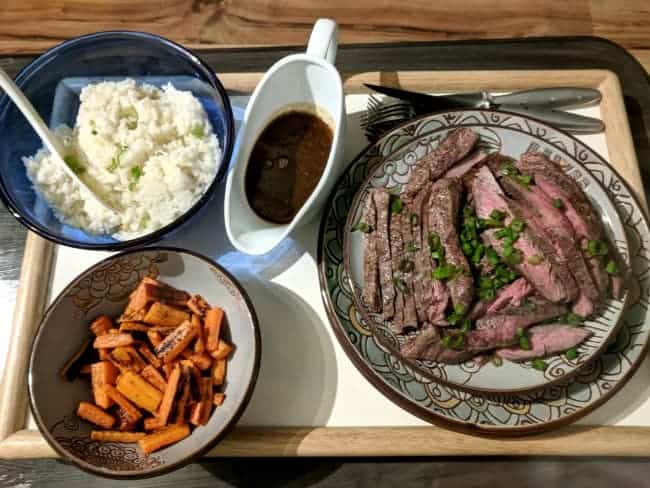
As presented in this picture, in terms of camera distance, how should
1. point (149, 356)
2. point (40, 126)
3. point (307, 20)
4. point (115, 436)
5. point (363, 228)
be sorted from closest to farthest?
point (115, 436) < point (149, 356) < point (363, 228) < point (40, 126) < point (307, 20)

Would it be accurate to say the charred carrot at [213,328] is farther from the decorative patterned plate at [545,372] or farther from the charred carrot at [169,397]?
the decorative patterned plate at [545,372]

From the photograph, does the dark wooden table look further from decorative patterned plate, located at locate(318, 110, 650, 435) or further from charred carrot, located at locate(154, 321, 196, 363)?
charred carrot, located at locate(154, 321, 196, 363)

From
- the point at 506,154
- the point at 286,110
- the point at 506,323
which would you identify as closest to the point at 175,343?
the point at 286,110

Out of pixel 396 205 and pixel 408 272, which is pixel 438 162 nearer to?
pixel 396 205

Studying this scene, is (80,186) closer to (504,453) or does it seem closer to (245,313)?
(245,313)

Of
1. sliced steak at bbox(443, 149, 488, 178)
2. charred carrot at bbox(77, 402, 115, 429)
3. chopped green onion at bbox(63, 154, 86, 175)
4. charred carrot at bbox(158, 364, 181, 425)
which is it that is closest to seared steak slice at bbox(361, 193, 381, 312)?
sliced steak at bbox(443, 149, 488, 178)

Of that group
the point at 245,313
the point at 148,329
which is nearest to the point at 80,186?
the point at 148,329

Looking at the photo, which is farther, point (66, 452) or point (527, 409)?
point (527, 409)
